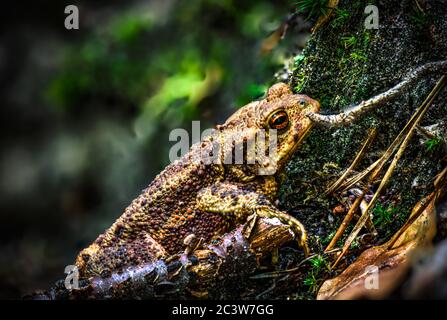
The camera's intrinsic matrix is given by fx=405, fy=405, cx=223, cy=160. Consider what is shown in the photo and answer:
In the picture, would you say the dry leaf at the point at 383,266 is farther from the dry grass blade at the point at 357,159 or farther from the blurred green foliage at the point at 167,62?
the blurred green foliage at the point at 167,62

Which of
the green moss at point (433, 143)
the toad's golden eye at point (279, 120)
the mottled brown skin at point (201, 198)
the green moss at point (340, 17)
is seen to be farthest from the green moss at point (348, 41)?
the green moss at point (433, 143)

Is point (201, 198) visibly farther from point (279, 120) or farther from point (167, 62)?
point (167, 62)

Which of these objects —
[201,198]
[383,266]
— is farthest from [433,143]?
[201,198]

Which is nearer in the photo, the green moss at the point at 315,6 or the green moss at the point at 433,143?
the green moss at the point at 433,143

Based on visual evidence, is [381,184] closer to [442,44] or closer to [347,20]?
[442,44]

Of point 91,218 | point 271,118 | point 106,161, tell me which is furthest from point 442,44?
point 91,218

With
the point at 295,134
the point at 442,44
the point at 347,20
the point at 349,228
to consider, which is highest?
the point at 347,20

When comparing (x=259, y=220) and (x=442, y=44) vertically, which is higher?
(x=442, y=44)

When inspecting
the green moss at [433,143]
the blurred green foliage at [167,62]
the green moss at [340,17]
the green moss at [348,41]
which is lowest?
the green moss at [433,143]

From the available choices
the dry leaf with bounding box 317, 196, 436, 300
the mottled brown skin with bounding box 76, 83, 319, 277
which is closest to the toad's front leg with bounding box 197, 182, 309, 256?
the mottled brown skin with bounding box 76, 83, 319, 277
